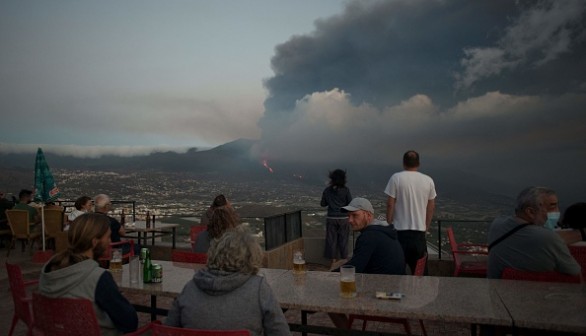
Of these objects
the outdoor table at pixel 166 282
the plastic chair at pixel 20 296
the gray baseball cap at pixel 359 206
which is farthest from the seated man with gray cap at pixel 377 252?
the plastic chair at pixel 20 296

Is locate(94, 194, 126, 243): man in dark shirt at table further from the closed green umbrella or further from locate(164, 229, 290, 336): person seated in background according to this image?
locate(164, 229, 290, 336): person seated in background

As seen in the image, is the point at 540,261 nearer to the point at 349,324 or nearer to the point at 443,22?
the point at 349,324

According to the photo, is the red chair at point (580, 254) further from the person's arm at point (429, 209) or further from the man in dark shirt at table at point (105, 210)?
the man in dark shirt at table at point (105, 210)

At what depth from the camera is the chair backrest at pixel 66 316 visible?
2105 mm

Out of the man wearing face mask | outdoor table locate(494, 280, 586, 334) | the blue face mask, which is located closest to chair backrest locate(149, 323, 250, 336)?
outdoor table locate(494, 280, 586, 334)

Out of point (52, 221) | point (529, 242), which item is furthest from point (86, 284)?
point (52, 221)

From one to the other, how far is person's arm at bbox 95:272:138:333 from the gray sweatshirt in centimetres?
43

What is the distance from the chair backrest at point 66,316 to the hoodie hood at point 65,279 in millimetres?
51

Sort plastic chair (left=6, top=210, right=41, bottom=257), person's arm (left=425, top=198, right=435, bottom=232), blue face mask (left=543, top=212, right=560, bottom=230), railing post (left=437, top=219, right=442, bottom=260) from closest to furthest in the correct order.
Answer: blue face mask (left=543, top=212, right=560, bottom=230)
person's arm (left=425, top=198, right=435, bottom=232)
railing post (left=437, top=219, right=442, bottom=260)
plastic chair (left=6, top=210, right=41, bottom=257)

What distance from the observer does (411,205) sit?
4.35m

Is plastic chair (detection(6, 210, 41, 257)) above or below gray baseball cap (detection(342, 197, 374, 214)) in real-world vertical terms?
below

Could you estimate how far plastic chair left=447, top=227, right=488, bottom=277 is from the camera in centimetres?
411

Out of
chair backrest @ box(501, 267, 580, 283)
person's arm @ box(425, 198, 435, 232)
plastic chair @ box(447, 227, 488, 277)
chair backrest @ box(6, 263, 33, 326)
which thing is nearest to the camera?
chair backrest @ box(501, 267, 580, 283)

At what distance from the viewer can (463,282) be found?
277cm
